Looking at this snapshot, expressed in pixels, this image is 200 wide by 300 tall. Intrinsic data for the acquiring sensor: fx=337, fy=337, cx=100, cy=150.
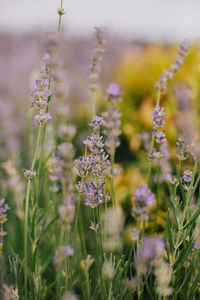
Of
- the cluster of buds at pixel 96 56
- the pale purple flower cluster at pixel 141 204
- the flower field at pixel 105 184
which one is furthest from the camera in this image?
the cluster of buds at pixel 96 56

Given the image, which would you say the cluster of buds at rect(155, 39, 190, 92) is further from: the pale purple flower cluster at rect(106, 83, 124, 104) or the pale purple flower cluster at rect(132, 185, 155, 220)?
A: the pale purple flower cluster at rect(132, 185, 155, 220)

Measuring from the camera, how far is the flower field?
555 mm

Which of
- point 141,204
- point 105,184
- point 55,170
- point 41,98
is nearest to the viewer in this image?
point 141,204

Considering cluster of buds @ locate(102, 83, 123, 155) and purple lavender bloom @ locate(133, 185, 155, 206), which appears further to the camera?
cluster of buds @ locate(102, 83, 123, 155)

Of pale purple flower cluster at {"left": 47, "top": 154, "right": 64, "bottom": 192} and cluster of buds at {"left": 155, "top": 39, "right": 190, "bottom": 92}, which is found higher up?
cluster of buds at {"left": 155, "top": 39, "right": 190, "bottom": 92}

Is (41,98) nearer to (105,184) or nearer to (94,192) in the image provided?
(94,192)

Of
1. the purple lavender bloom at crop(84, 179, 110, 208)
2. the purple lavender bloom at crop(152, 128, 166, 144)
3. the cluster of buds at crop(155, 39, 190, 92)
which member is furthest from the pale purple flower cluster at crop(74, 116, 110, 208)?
the cluster of buds at crop(155, 39, 190, 92)

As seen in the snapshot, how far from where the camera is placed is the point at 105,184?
968 millimetres

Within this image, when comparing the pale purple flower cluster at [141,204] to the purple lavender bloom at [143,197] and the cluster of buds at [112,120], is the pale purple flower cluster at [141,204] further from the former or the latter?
the cluster of buds at [112,120]

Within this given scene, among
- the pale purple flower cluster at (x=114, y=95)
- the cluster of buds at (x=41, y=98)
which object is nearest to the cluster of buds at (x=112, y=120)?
the pale purple flower cluster at (x=114, y=95)

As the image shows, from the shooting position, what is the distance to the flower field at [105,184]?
1.82ft

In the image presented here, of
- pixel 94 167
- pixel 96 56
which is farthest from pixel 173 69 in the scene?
pixel 94 167

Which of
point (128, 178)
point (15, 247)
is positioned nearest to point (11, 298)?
point (15, 247)

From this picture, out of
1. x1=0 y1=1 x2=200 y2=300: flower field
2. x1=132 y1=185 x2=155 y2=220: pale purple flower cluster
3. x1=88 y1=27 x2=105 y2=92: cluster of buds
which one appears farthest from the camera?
x1=88 y1=27 x2=105 y2=92: cluster of buds
